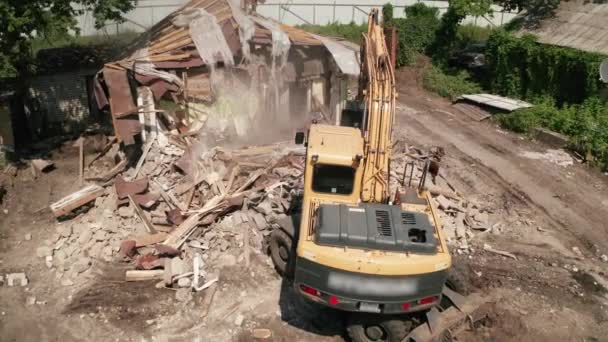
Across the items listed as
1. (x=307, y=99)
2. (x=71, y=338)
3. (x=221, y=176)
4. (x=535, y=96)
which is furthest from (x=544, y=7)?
(x=71, y=338)

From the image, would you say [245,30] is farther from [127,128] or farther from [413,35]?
[413,35]

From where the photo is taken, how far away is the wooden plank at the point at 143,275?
476 inches

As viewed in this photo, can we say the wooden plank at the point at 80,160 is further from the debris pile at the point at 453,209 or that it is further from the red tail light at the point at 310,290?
the red tail light at the point at 310,290

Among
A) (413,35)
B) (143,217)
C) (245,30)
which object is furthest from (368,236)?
(413,35)

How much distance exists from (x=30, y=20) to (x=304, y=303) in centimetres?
1117

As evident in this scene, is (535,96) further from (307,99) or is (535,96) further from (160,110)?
(160,110)

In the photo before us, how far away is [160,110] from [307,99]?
243 inches

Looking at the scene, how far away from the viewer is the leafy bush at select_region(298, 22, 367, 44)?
3428 cm

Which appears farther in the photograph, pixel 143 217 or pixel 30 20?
pixel 30 20

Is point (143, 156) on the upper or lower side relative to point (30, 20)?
lower

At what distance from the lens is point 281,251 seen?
39.9ft

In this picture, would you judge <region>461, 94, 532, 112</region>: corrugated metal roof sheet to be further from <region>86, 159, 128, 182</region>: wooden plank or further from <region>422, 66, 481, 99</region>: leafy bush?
<region>86, 159, 128, 182</region>: wooden plank

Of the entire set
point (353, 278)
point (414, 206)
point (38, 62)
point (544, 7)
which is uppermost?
point (544, 7)

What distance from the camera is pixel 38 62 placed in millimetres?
20109
